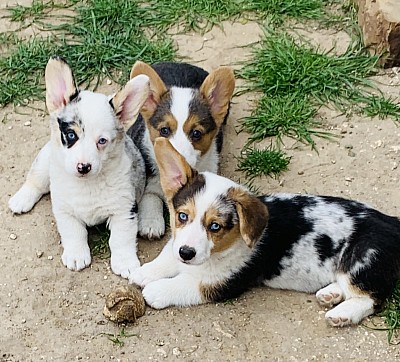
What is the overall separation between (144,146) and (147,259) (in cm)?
97

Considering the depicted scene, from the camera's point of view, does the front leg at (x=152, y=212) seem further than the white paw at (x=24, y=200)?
No

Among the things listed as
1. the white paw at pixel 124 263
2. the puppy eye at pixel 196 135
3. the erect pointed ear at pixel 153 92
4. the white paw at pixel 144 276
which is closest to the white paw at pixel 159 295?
the white paw at pixel 144 276

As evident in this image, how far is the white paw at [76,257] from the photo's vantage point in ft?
19.4

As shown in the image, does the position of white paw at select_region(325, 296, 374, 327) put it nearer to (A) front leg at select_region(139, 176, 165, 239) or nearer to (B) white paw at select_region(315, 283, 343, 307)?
(B) white paw at select_region(315, 283, 343, 307)

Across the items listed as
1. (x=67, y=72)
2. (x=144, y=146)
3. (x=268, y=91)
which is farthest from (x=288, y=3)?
(x=67, y=72)

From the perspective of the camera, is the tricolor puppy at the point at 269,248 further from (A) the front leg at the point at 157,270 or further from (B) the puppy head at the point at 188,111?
(B) the puppy head at the point at 188,111

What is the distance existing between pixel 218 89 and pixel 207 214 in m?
1.50

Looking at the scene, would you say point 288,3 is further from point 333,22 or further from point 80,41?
point 80,41

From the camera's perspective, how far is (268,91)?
7.68m

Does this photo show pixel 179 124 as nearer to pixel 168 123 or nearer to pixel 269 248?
pixel 168 123

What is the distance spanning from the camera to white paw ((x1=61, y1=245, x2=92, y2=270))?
5.92 metres

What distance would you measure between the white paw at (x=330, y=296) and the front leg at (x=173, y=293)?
764 mm

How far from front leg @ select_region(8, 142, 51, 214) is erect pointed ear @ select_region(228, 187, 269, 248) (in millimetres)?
1678

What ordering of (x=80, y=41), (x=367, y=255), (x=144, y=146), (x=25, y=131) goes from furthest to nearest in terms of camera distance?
(x=80, y=41)
(x=25, y=131)
(x=144, y=146)
(x=367, y=255)
